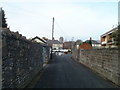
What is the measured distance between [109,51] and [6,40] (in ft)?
34.4

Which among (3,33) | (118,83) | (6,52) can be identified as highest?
(3,33)

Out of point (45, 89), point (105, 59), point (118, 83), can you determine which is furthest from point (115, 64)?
point (45, 89)

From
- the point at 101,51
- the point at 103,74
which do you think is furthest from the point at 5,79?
the point at 101,51

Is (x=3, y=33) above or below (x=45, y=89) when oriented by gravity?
above

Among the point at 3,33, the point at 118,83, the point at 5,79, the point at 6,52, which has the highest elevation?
the point at 3,33

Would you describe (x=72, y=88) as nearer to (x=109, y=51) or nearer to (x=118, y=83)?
(x=118, y=83)

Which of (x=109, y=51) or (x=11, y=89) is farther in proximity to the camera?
(x=109, y=51)

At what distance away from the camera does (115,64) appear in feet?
46.4

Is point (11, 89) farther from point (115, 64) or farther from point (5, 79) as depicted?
point (115, 64)

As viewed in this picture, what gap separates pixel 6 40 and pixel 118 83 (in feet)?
26.6

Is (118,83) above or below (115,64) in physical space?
below

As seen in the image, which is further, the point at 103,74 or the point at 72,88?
the point at 103,74

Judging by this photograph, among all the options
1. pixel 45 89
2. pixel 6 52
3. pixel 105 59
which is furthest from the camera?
pixel 105 59

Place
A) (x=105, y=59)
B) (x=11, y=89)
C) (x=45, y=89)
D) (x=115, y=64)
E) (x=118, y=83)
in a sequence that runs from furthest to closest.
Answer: (x=105, y=59) < (x=115, y=64) < (x=118, y=83) < (x=45, y=89) < (x=11, y=89)
